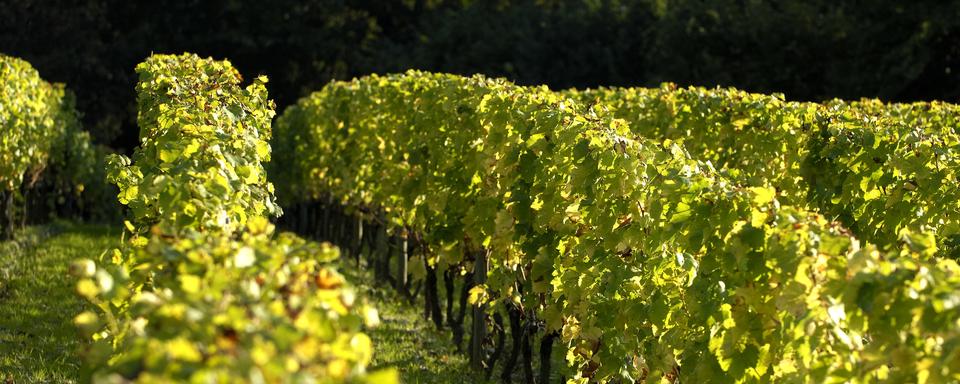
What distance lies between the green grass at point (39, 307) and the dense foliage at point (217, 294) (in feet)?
4.14

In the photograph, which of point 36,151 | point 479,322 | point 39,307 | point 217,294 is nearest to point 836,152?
point 479,322

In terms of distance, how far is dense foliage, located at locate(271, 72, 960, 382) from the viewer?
3566mm

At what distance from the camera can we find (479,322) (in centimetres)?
858

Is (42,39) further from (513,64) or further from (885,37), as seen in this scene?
(885,37)

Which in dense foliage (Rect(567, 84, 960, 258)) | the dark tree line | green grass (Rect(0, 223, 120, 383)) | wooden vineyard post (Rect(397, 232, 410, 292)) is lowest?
green grass (Rect(0, 223, 120, 383))

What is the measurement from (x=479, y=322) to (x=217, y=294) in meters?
6.01

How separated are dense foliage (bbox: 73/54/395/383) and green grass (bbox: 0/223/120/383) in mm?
1261

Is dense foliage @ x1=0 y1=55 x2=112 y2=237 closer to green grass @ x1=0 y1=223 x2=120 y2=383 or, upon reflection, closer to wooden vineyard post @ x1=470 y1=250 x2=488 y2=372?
green grass @ x1=0 y1=223 x2=120 y2=383

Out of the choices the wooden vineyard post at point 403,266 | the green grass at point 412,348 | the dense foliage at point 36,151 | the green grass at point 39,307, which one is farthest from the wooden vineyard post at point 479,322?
A: the dense foliage at point 36,151

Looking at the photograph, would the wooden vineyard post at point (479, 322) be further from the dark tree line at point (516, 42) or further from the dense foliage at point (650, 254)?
the dark tree line at point (516, 42)

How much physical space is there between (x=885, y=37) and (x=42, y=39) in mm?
18401

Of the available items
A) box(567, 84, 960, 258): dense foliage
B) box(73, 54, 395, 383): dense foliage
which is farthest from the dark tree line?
box(73, 54, 395, 383): dense foliage

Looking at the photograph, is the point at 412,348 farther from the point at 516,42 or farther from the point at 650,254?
the point at 516,42

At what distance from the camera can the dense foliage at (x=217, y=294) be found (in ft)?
7.57
